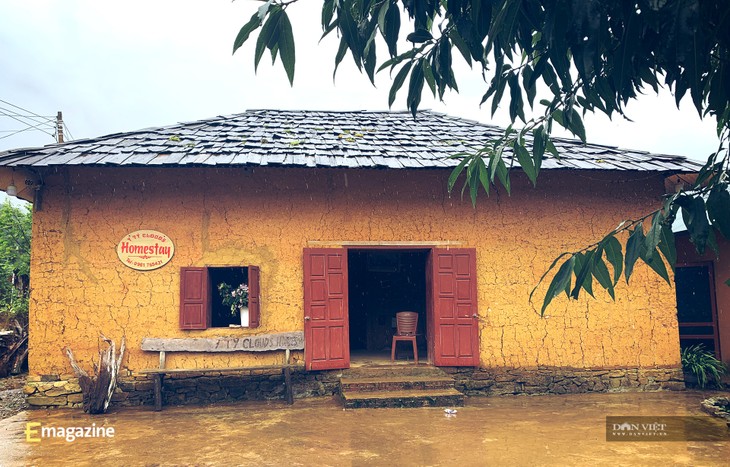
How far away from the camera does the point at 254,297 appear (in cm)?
756

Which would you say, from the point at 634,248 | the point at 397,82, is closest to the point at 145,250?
the point at 397,82

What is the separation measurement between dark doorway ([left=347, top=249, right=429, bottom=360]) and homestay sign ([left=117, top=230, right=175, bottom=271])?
4.47 meters

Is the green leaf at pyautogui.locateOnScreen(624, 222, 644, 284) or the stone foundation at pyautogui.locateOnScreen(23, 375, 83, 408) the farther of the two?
the stone foundation at pyautogui.locateOnScreen(23, 375, 83, 408)

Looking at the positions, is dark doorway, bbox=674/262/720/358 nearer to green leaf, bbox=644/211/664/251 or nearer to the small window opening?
the small window opening

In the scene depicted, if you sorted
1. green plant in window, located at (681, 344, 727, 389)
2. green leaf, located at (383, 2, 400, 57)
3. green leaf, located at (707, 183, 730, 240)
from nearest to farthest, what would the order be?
green leaf, located at (707, 183, 730, 240), green leaf, located at (383, 2, 400, 57), green plant in window, located at (681, 344, 727, 389)

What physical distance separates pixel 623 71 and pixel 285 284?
6575mm

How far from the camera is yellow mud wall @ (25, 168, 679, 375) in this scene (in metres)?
7.33

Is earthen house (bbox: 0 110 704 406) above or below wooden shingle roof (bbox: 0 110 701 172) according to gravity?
below

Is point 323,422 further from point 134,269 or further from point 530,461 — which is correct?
point 134,269

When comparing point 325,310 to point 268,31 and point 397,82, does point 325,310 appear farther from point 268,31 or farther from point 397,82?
point 268,31

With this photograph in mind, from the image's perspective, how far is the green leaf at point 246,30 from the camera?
1.40m

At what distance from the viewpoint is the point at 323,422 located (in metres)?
6.30

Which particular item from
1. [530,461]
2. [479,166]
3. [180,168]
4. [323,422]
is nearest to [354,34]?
[479,166]

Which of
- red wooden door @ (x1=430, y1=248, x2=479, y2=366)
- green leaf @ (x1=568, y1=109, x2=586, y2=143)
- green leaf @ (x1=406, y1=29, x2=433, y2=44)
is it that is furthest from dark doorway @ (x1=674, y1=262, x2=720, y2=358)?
green leaf @ (x1=406, y1=29, x2=433, y2=44)
